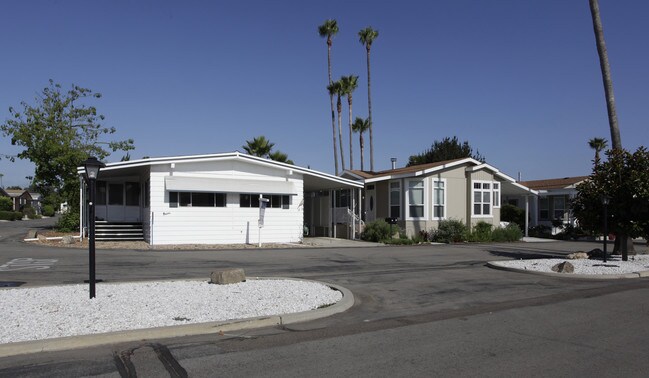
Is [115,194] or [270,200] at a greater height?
[115,194]

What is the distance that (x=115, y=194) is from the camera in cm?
2675

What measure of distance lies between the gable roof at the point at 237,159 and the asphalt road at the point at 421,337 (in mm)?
7896

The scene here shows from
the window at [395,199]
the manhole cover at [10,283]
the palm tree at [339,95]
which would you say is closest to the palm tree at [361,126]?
the palm tree at [339,95]

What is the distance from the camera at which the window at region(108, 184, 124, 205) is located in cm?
2659

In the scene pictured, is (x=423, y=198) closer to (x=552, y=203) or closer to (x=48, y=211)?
(x=552, y=203)

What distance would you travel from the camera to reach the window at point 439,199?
2786 cm

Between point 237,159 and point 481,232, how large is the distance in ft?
44.6

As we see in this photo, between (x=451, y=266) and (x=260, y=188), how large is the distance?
33.7ft

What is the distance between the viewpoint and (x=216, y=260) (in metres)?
16.6

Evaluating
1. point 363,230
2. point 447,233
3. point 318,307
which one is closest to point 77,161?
point 363,230

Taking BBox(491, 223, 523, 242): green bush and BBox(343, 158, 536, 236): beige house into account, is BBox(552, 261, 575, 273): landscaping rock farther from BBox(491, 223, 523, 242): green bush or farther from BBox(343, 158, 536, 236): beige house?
BBox(491, 223, 523, 242): green bush

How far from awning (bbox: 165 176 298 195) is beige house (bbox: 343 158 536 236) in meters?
5.61

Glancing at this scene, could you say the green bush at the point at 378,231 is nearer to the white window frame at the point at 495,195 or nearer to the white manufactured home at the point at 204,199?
the white manufactured home at the point at 204,199

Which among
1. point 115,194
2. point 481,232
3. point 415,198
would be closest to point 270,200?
point 415,198
